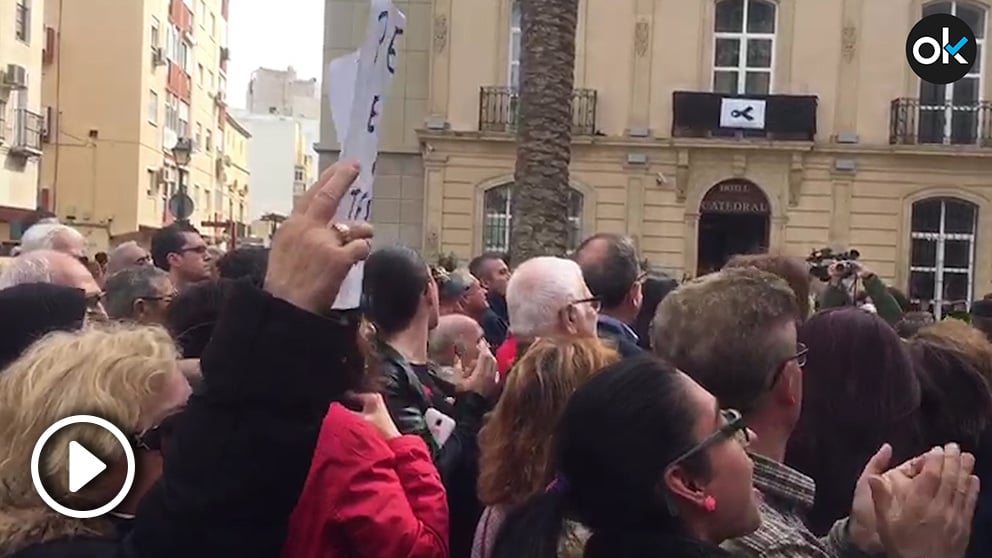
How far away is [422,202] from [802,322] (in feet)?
72.5

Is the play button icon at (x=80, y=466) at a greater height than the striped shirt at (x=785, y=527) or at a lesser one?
greater

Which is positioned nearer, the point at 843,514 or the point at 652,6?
the point at 843,514

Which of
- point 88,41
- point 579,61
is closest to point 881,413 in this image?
point 579,61

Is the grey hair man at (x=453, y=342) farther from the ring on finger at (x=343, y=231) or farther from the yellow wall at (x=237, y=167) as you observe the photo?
the yellow wall at (x=237, y=167)

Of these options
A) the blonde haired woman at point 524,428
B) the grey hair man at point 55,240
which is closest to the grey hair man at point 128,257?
the grey hair man at point 55,240

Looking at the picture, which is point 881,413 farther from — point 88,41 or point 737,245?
point 88,41

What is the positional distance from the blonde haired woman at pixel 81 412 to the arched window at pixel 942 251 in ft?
79.0

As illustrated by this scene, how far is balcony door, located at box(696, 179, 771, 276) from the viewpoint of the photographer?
25266 mm

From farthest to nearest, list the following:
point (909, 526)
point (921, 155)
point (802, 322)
Result: point (921, 155), point (802, 322), point (909, 526)

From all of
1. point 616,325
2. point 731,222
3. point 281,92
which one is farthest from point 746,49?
point 281,92

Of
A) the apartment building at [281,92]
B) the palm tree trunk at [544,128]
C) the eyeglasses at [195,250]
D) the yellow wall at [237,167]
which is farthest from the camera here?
the apartment building at [281,92]

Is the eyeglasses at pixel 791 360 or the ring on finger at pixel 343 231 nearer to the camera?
the ring on finger at pixel 343 231

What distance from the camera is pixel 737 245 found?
85.7 ft

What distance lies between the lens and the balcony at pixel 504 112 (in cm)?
2494
